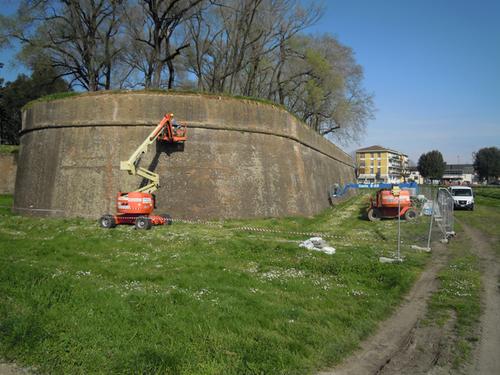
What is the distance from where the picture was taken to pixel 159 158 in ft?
61.7

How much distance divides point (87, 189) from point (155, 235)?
6.67 meters

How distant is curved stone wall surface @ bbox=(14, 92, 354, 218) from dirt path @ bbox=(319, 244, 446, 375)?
1183 cm

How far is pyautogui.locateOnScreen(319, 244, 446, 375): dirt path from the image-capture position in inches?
198

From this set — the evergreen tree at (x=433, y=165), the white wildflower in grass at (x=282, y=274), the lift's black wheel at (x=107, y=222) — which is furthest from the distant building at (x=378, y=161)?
the white wildflower in grass at (x=282, y=274)

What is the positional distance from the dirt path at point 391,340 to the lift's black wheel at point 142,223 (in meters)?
10.0

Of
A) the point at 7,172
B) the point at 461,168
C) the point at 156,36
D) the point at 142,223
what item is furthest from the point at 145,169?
the point at 461,168

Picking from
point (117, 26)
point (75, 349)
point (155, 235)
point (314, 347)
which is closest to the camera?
point (75, 349)

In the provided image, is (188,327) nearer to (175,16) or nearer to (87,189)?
(87,189)

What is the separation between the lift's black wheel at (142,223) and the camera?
15.4m

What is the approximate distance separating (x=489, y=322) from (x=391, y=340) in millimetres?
1861

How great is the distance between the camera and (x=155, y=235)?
1386 cm

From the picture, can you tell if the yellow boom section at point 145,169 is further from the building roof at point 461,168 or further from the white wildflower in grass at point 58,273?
the building roof at point 461,168

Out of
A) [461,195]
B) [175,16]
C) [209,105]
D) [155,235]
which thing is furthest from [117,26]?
[461,195]

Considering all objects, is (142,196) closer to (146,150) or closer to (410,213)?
(146,150)
